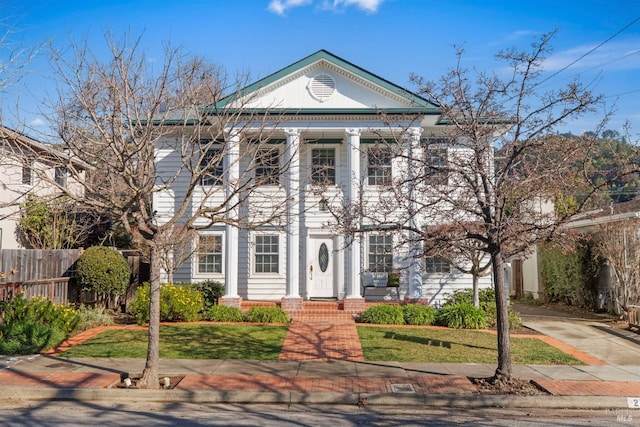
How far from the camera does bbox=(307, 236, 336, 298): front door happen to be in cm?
1845

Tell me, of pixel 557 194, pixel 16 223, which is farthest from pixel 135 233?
pixel 16 223

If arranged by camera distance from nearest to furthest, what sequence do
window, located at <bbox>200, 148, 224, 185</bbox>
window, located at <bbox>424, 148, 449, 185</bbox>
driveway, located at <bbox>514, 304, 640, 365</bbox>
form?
window, located at <bbox>424, 148, 449, 185</bbox> → window, located at <bbox>200, 148, 224, 185</bbox> → driveway, located at <bbox>514, 304, 640, 365</bbox>

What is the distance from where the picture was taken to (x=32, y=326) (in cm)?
1184

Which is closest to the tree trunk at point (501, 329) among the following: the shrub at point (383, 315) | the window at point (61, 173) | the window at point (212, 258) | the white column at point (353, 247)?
the shrub at point (383, 315)

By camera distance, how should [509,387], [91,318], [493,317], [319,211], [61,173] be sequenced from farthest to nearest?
[319,211]
[493,317]
[91,318]
[61,173]
[509,387]

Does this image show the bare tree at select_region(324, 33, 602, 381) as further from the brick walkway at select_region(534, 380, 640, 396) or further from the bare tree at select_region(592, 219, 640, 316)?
the bare tree at select_region(592, 219, 640, 316)

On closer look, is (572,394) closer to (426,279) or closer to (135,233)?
(135,233)

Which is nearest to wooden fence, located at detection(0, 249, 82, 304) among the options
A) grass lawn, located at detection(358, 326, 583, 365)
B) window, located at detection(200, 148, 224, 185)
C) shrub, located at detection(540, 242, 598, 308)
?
window, located at detection(200, 148, 224, 185)

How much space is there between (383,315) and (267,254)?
189 inches

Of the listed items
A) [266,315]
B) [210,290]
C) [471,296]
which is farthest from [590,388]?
[210,290]

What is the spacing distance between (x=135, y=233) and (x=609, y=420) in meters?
7.98

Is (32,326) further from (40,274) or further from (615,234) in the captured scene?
(615,234)

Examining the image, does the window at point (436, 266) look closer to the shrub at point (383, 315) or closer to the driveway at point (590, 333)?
the shrub at point (383, 315)

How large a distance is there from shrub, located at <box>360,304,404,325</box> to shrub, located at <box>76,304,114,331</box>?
7430mm
